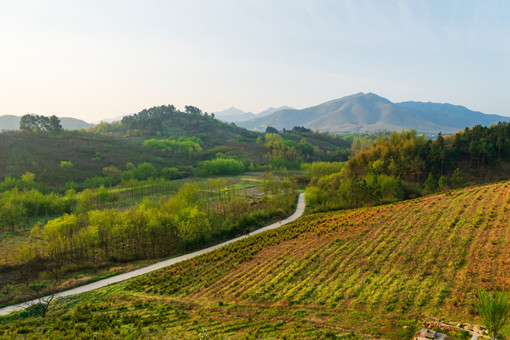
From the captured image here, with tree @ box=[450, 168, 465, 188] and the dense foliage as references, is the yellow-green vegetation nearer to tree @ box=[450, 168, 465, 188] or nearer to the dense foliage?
the dense foliage

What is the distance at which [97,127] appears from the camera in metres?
188

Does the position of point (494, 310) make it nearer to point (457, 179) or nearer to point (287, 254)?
point (287, 254)

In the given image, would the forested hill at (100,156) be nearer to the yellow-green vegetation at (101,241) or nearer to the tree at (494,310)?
the yellow-green vegetation at (101,241)

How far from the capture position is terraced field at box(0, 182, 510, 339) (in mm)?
15391

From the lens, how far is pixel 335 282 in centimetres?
2039

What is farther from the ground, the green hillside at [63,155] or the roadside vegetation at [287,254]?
the green hillside at [63,155]

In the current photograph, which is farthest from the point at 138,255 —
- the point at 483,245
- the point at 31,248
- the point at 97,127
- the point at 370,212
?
the point at 97,127

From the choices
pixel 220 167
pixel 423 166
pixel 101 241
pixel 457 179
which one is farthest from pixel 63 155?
pixel 457 179

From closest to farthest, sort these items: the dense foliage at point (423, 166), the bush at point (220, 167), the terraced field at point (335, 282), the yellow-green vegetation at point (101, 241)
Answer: the terraced field at point (335, 282)
the yellow-green vegetation at point (101, 241)
the dense foliage at point (423, 166)
the bush at point (220, 167)

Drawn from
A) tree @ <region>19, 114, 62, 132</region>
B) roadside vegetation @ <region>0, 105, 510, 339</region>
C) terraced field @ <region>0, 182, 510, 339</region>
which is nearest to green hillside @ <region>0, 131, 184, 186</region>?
tree @ <region>19, 114, 62, 132</region>

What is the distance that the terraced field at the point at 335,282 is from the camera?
15391 millimetres

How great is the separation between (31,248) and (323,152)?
149768 millimetres

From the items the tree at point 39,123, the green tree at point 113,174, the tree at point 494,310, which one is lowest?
the green tree at point 113,174

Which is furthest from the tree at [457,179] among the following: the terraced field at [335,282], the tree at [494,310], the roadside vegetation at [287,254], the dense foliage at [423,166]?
the tree at [494,310]
